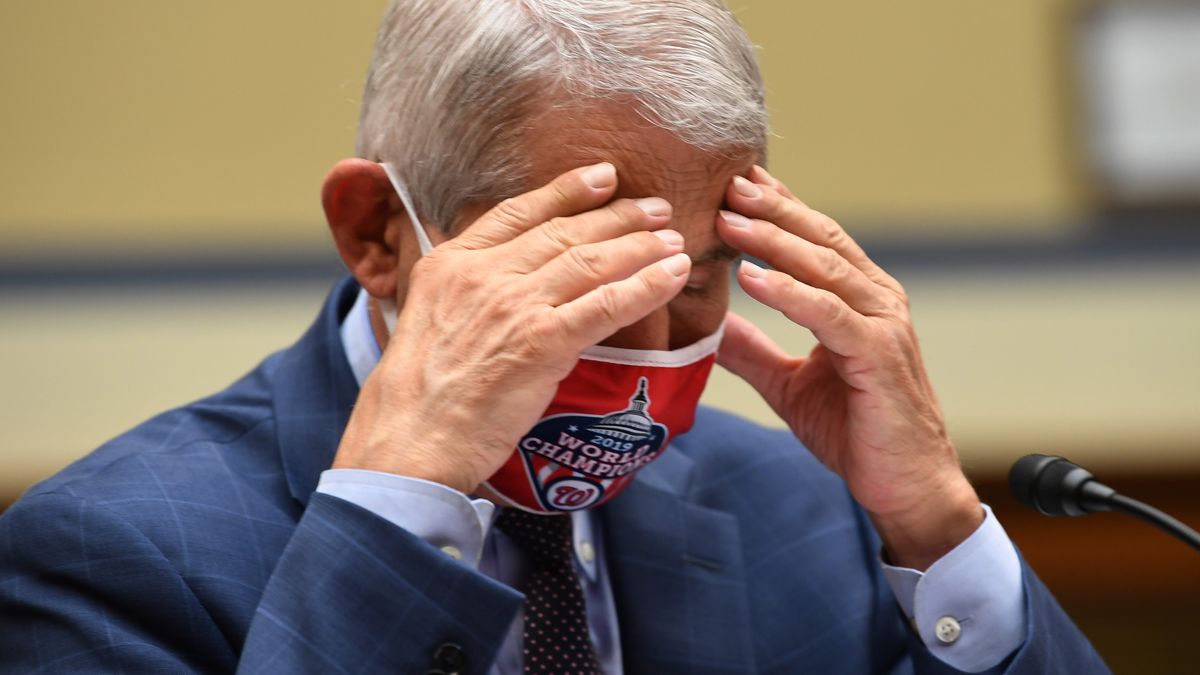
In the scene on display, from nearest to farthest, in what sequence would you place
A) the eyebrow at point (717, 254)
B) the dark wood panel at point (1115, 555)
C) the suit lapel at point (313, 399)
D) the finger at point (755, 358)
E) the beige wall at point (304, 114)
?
the eyebrow at point (717, 254) < the suit lapel at point (313, 399) < the finger at point (755, 358) < the dark wood panel at point (1115, 555) < the beige wall at point (304, 114)

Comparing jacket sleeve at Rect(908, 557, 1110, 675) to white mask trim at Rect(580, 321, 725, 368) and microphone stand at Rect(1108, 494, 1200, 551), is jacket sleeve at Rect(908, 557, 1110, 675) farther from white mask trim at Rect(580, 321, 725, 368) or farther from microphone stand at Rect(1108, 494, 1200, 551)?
white mask trim at Rect(580, 321, 725, 368)

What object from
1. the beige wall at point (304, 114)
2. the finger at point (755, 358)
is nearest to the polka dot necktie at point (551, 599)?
the finger at point (755, 358)

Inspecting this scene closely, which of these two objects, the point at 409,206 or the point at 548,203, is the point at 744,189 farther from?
the point at 409,206

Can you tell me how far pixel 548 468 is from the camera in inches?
67.8

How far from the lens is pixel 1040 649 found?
1.75m

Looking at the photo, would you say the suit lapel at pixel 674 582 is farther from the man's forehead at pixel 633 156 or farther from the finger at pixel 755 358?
the man's forehead at pixel 633 156

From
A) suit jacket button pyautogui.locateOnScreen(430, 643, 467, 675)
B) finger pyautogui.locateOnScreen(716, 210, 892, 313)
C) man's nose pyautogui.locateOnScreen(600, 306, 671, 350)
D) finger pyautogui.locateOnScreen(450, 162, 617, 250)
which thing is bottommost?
suit jacket button pyautogui.locateOnScreen(430, 643, 467, 675)

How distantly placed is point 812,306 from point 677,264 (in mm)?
190

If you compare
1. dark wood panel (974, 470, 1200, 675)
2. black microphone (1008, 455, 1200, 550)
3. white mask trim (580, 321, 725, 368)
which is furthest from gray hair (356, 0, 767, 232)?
dark wood panel (974, 470, 1200, 675)

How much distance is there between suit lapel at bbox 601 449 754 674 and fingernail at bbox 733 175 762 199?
0.53m

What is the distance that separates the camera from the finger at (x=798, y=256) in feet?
5.50

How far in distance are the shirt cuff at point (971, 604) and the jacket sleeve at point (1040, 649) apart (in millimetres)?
10

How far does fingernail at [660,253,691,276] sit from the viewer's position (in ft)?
5.21

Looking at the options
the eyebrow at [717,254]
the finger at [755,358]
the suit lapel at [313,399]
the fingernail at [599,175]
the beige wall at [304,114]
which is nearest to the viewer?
the fingernail at [599,175]
